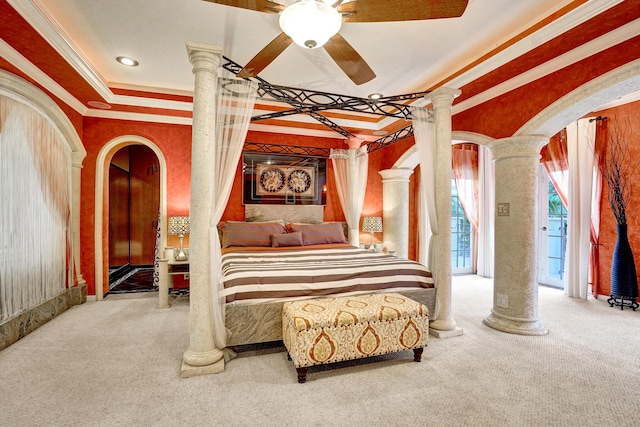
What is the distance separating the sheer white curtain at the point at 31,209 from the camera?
9.45 ft

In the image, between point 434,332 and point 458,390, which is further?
point 434,332

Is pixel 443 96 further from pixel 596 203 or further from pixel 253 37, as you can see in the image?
pixel 596 203

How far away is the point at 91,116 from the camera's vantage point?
443 centimetres

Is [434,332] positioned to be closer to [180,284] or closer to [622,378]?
[622,378]

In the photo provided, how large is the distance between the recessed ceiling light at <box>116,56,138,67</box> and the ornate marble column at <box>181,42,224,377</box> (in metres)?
1.54

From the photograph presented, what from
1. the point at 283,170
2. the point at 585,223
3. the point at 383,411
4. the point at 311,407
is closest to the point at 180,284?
the point at 283,170

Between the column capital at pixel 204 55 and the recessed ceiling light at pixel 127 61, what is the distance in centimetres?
154

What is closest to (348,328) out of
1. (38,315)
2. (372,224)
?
(372,224)

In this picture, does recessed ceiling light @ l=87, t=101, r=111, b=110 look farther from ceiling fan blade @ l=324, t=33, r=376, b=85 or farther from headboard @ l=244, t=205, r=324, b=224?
ceiling fan blade @ l=324, t=33, r=376, b=85

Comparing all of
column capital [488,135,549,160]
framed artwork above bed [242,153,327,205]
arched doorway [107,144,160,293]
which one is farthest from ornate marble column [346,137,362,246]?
arched doorway [107,144,160,293]

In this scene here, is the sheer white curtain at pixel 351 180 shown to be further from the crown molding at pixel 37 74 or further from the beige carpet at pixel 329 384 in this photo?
the crown molding at pixel 37 74

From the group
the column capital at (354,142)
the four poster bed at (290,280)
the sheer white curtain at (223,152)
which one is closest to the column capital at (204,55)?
the sheer white curtain at (223,152)

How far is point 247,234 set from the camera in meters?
4.54

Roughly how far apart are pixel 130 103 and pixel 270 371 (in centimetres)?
395
